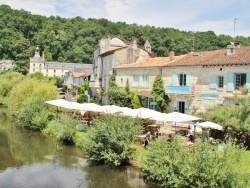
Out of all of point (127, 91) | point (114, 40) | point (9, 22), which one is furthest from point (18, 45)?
point (127, 91)

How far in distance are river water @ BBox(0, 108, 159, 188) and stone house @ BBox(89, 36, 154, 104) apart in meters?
14.5

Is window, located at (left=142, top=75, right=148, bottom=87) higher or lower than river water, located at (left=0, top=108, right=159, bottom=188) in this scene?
higher

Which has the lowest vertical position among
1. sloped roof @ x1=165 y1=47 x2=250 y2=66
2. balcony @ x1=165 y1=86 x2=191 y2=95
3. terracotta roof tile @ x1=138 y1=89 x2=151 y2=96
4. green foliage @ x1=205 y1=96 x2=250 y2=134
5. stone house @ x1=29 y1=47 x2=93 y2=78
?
green foliage @ x1=205 y1=96 x2=250 y2=134

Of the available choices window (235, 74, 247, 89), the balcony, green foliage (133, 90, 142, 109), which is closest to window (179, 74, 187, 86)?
the balcony

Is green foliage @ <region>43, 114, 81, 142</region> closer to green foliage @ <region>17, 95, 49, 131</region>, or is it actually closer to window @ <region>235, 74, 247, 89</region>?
green foliage @ <region>17, 95, 49, 131</region>

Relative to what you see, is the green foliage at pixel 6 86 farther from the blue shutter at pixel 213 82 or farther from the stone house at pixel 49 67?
the stone house at pixel 49 67

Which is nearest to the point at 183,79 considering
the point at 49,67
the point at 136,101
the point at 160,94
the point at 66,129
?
the point at 160,94

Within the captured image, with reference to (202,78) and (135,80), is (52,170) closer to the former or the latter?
(202,78)

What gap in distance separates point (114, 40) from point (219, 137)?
80.9 ft

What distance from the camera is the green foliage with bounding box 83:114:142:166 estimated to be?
61.1 feet

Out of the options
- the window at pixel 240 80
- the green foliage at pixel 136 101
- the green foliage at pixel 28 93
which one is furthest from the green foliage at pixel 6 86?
the window at pixel 240 80

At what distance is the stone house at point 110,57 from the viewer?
37.2 m

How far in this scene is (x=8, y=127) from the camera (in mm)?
33125

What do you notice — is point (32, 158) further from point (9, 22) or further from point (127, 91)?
point (9, 22)
